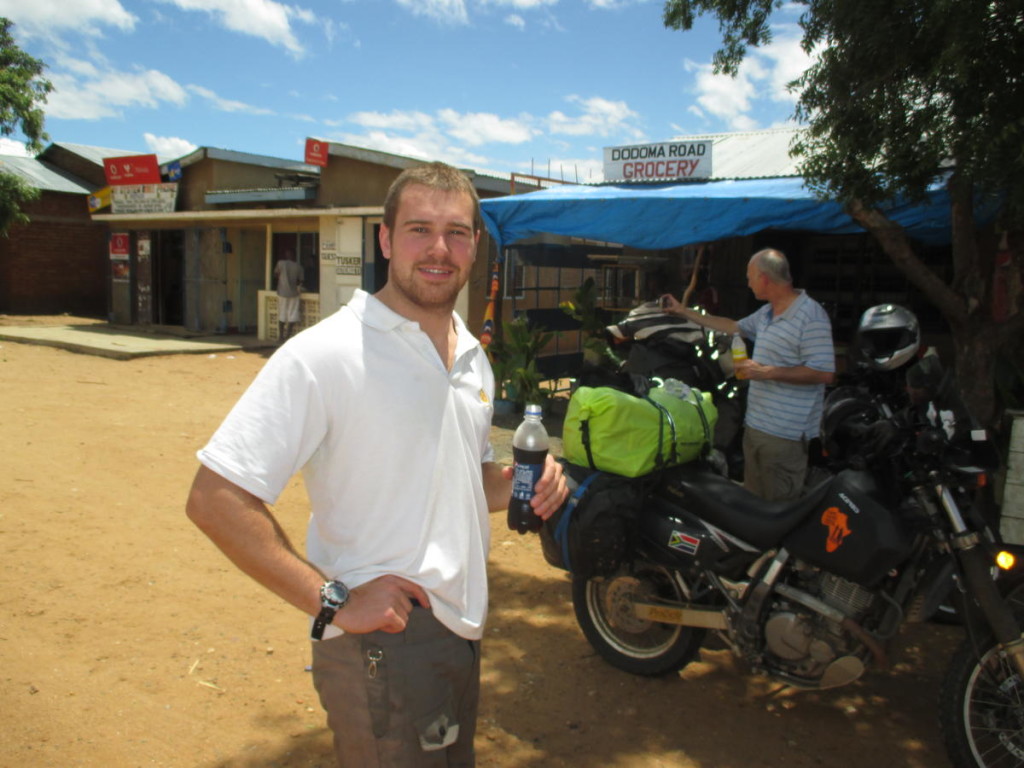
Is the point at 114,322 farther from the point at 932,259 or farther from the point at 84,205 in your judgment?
the point at 932,259

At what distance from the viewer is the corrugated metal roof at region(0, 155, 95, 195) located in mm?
21688

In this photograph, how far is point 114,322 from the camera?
20.6m

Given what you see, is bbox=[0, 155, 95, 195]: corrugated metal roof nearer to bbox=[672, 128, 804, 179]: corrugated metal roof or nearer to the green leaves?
the green leaves

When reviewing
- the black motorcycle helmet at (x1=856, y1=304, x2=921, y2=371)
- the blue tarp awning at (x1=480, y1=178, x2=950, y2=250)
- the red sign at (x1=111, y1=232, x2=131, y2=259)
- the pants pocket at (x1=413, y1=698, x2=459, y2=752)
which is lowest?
the pants pocket at (x1=413, y1=698, x2=459, y2=752)

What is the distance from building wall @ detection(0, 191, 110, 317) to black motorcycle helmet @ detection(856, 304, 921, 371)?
852 inches

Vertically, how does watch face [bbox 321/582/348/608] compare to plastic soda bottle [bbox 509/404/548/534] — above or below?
below

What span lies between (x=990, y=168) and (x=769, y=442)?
176cm

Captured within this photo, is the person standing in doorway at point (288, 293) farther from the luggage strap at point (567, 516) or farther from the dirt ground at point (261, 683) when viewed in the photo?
the luggage strap at point (567, 516)

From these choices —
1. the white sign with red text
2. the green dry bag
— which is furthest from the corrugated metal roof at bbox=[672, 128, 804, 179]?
the green dry bag

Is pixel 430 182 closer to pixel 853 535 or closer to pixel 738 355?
pixel 853 535

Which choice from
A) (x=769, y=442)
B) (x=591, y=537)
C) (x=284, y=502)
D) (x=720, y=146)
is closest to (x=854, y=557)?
(x=591, y=537)

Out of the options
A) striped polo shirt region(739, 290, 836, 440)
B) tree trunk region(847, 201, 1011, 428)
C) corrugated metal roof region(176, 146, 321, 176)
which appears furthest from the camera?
corrugated metal roof region(176, 146, 321, 176)

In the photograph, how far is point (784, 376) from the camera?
4.14 metres

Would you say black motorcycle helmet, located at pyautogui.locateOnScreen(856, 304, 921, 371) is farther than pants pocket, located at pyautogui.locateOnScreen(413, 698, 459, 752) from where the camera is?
Yes
